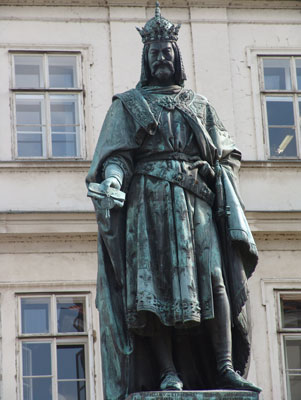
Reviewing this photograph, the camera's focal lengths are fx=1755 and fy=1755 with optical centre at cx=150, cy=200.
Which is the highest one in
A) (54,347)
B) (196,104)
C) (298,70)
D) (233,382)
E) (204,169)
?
(298,70)

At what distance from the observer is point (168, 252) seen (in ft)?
35.4

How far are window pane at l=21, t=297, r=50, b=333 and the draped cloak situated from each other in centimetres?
1062

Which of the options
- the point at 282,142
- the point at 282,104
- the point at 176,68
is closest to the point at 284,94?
the point at 282,104

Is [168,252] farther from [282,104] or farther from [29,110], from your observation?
[282,104]

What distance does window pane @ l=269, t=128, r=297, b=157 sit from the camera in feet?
75.9

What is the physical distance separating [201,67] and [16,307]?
4.22 meters

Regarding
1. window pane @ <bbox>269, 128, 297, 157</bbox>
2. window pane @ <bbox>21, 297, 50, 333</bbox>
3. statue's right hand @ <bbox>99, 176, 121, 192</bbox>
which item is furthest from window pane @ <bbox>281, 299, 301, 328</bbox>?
statue's right hand @ <bbox>99, 176, 121, 192</bbox>

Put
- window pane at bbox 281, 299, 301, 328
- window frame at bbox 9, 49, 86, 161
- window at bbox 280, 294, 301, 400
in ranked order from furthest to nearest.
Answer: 1. window frame at bbox 9, 49, 86, 161
2. window pane at bbox 281, 299, 301, 328
3. window at bbox 280, 294, 301, 400

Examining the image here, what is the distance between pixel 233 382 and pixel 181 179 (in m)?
1.34

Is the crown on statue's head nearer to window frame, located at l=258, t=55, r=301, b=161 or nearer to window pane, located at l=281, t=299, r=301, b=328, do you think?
window pane, located at l=281, t=299, r=301, b=328

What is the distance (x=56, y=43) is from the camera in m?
23.2

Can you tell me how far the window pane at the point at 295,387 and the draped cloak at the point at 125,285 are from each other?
10799 millimetres

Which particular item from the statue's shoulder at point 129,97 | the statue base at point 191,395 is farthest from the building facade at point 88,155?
the statue base at point 191,395

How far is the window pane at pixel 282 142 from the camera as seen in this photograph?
23141mm
